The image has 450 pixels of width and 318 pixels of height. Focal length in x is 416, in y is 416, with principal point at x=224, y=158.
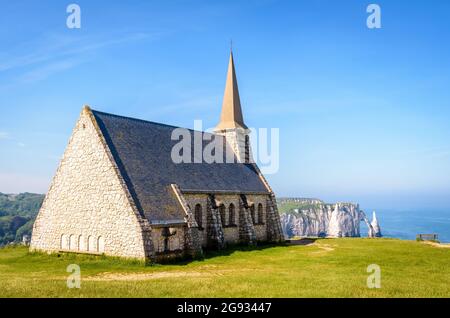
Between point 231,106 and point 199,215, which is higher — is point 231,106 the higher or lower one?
the higher one

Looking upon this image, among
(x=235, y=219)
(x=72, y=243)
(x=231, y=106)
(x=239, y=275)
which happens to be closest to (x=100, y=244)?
(x=72, y=243)

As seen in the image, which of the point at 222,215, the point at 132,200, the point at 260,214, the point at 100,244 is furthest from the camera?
the point at 260,214

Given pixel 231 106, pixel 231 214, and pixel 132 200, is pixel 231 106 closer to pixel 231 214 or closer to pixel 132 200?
→ pixel 231 214

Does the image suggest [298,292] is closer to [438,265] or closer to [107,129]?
[438,265]

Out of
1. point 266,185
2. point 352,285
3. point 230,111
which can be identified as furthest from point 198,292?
point 230,111

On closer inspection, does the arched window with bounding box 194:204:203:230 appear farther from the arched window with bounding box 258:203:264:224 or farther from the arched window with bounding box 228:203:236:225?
the arched window with bounding box 258:203:264:224

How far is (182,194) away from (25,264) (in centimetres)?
1119

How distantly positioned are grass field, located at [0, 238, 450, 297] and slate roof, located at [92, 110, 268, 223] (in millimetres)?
4236

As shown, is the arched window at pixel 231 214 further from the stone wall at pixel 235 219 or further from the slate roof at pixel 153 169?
the slate roof at pixel 153 169

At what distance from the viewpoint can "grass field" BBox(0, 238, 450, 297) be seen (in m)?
15.7

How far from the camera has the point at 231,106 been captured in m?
46.5

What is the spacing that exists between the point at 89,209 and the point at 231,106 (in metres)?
23.1

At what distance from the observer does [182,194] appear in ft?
101

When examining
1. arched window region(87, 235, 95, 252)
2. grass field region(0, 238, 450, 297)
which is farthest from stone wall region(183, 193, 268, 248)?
arched window region(87, 235, 95, 252)
